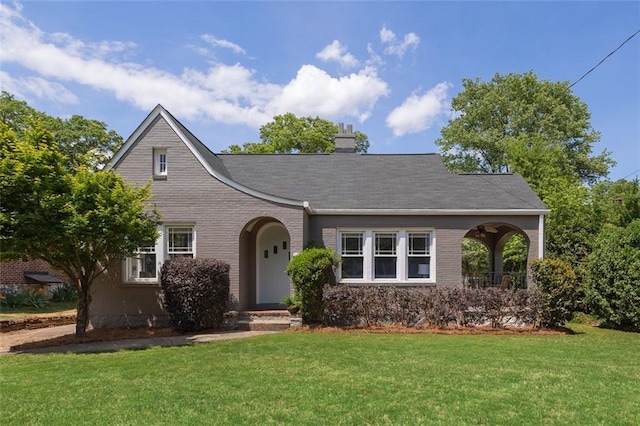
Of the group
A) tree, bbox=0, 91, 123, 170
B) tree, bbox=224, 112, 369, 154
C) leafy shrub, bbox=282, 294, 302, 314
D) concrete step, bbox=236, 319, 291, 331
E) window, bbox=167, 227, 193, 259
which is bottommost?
concrete step, bbox=236, 319, 291, 331

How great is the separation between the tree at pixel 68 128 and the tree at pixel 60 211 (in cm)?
2025

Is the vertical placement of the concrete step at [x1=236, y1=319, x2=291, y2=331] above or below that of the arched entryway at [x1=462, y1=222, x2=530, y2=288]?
below

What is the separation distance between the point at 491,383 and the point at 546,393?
0.74 metres

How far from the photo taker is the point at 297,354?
8406mm

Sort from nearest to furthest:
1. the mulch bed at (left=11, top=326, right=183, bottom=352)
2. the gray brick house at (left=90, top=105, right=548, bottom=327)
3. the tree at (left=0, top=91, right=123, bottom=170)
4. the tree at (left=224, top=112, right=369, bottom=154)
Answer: the mulch bed at (left=11, top=326, right=183, bottom=352) → the gray brick house at (left=90, top=105, right=548, bottom=327) → the tree at (left=0, top=91, right=123, bottom=170) → the tree at (left=224, top=112, right=369, bottom=154)

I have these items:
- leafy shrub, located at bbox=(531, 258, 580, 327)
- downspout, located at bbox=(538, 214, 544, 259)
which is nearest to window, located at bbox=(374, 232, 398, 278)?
leafy shrub, located at bbox=(531, 258, 580, 327)

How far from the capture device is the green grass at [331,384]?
5066mm

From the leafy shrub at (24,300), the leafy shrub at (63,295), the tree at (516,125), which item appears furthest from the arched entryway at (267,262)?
the tree at (516,125)

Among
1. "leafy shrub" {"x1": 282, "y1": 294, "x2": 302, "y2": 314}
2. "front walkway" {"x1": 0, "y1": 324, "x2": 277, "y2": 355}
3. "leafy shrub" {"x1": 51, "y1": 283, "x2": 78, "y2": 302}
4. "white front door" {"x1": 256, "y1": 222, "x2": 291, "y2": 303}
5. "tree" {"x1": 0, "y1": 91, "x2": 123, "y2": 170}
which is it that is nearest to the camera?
"front walkway" {"x1": 0, "y1": 324, "x2": 277, "y2": 355}

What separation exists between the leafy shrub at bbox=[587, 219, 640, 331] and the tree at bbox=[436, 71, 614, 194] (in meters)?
19.5

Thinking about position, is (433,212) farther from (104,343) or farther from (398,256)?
(104,343)

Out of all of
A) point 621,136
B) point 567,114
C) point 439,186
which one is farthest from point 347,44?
point 567,114

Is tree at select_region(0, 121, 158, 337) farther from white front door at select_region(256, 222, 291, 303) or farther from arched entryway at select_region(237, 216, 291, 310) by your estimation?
white front door at select_region(256, 222, 291, 303)

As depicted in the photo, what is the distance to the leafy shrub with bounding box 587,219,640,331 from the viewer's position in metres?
12.2
